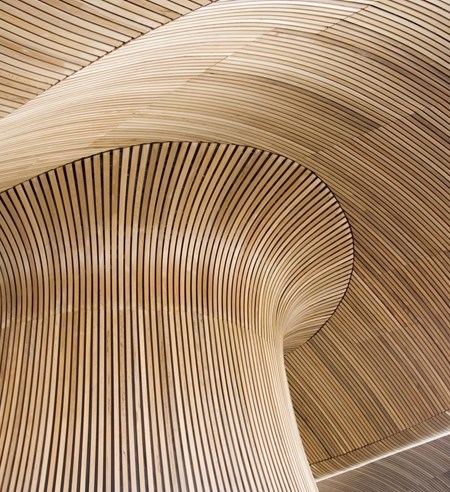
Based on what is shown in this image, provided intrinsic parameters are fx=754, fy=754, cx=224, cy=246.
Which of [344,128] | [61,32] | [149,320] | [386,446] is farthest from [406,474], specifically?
[61,32]

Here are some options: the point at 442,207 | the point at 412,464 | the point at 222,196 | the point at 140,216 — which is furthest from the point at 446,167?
the point at 412,464

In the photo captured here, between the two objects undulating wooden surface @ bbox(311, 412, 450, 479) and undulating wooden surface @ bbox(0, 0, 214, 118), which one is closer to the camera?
undulating wooden surface @ bbox(0, 0, 214, 118)

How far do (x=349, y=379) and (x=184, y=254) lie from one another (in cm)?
542

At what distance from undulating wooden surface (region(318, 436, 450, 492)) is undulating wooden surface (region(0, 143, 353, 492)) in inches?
200

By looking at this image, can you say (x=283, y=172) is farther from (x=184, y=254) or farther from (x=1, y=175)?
(x=1, y=175)

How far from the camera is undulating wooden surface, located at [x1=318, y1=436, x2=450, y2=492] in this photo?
1257cm

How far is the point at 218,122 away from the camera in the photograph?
7.46 metres

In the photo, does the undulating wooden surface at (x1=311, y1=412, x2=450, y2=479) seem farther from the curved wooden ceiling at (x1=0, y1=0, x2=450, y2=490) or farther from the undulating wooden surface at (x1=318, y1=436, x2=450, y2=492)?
the undulating wooden surface at (x1=318, y1=436, x2=450, y2=492)

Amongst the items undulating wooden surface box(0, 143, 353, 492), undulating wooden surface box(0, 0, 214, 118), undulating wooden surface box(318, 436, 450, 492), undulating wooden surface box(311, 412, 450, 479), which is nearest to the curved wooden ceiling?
undulating wooden surface box(311, 412, 450, 479)

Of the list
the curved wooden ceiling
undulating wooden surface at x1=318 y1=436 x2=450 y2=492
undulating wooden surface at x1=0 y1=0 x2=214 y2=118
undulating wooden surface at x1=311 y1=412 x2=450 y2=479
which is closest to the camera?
undulating wooden surface at x1=0 y1=0 x2=214 y2=118

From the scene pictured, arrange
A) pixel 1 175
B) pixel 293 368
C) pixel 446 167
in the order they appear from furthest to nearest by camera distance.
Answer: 1. pixel 293 368
2. pixel 446 167
3. pixel 1 175

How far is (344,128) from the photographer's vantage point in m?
8.46

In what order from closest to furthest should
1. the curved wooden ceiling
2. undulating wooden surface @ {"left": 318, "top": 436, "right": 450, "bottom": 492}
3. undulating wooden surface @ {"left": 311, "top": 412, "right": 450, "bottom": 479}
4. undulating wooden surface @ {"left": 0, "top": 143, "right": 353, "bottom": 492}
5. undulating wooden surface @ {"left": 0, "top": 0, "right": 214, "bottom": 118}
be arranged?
1. undulating wooden surface @ {"left": 0, "top": 0, "right": 214, "bottom": 118}
2. the curved wooden ceiling
3. undulating wooden surface @ {"left": 0, "top": 143, "right": 353, "bottom": 492}
4. undulating wooden surface @ {"left": 311, "top": 412, "right": 450, "bottom": 479}
5. undulating wooden surface @ {"left": 318, "top": 436, "right": 450, "bottom": 492}

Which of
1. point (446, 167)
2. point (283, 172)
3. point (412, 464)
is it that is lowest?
point (412, 464)
